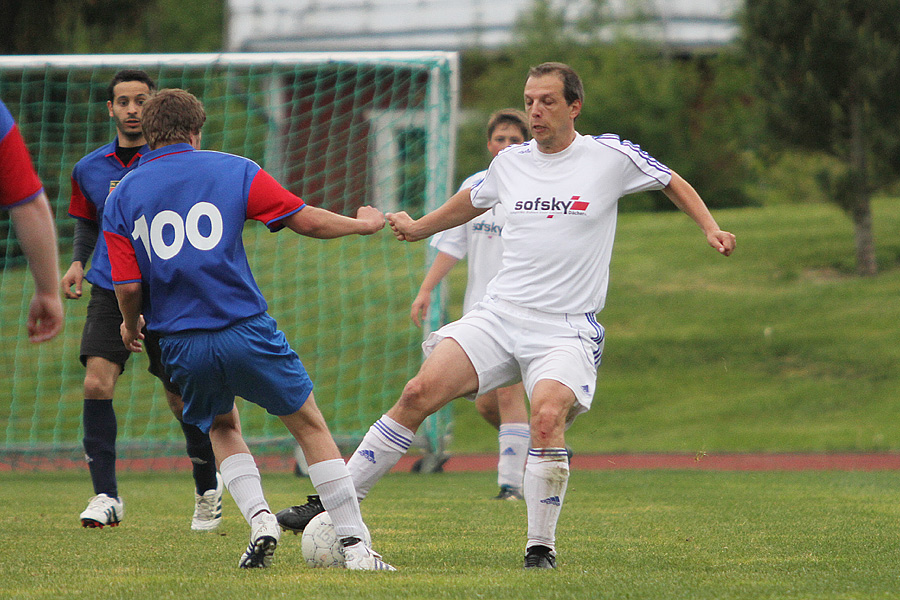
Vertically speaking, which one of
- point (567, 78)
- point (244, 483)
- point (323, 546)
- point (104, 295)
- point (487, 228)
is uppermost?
point (567, 78)

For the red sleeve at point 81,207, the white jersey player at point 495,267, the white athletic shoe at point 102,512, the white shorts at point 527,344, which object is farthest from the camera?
the white jersey player at point 495,267

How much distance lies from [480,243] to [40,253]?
4.22m

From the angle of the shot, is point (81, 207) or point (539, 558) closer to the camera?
point (539, 558)

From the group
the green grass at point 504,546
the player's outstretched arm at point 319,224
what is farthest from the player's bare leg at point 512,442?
the player's outstretched arm at point 319,224

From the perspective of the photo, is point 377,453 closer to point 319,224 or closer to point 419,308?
point 319,224

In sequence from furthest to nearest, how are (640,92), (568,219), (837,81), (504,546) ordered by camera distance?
(640,92) < (837,81) < (504,546) < (568,219)

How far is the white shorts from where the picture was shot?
4391 millimetres

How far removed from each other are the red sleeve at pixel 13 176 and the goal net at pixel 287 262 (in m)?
5.86

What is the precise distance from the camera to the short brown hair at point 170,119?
4.12m

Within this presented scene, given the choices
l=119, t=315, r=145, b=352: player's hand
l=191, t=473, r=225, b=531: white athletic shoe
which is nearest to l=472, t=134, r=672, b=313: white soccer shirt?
l=119, t=315, r=145, b=352: player's hand

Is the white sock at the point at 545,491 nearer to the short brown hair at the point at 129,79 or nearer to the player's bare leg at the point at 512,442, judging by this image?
the player's bare leg at the point at 512,442

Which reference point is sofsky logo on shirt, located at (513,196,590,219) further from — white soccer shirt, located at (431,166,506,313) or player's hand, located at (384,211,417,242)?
white soccer shirt, located at (431,166,506,313)

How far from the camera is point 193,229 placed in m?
3.98

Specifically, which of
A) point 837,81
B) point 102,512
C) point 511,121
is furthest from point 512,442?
point 837,81
